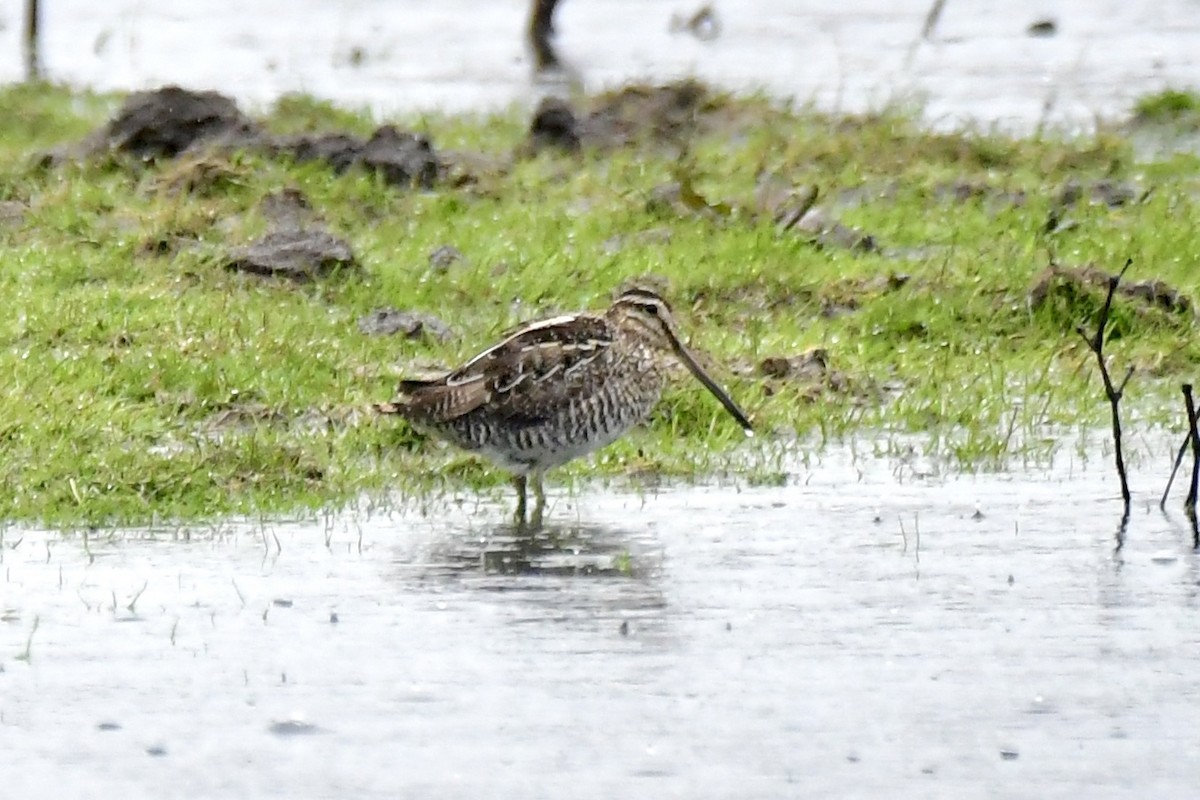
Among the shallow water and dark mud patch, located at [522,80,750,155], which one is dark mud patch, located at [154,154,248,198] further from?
the shallow water

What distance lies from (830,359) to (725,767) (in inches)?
193

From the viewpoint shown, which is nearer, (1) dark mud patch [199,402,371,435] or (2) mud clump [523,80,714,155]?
(1) dark mud patch [199,402,371,435]

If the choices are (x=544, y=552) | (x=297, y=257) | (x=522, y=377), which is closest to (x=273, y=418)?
(x=522, y=377)

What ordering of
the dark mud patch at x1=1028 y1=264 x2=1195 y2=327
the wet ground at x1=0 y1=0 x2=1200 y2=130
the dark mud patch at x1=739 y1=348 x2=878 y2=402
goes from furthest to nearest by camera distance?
the wet ground at x1=0 y1=0 x2=1200 y2=130, the dark mud patch at x1=1028 y1=264 x2=1195 y2=327, the dark mud patch at x1=739 y1=348 x2=878 y2=402

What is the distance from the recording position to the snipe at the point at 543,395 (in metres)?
8.84

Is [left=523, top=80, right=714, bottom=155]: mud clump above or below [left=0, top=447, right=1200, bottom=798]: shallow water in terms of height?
above

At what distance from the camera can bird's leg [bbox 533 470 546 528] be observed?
344 inches

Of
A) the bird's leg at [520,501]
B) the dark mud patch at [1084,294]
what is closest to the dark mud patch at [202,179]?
the dark mud patch at [1084,294]

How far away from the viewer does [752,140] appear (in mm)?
16297

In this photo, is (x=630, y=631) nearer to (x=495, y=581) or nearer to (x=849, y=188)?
(x=495, y=581)

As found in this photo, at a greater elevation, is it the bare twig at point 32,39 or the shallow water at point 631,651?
the bare twig at point 32,39

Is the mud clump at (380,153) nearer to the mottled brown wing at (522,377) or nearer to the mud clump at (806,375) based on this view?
the mud clump at (806,375)

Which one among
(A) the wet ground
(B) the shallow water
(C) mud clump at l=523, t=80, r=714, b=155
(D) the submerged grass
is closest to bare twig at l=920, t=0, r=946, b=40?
(A) the wet ground

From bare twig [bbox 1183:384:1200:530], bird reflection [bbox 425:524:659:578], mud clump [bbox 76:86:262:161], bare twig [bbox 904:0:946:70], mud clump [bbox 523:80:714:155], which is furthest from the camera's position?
bare twig [bbox 904:0:946:70]
